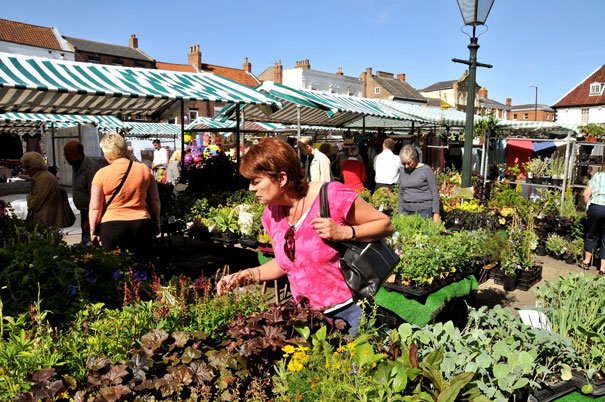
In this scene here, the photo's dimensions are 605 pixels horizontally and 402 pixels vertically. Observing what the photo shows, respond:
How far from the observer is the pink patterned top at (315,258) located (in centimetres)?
207

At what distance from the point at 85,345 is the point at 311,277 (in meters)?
1.06

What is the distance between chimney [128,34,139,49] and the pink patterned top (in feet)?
157

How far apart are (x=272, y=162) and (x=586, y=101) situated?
49476mm

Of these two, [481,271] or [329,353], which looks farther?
[481,271]

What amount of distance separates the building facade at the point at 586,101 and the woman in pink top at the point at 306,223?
46.6m

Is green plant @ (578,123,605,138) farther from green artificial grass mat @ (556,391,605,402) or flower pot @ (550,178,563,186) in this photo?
green artificial grass mat @ (556,391,605,402)

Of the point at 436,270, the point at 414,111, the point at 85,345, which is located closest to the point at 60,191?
the point at 85,345

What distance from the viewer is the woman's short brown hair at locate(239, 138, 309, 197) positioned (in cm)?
200

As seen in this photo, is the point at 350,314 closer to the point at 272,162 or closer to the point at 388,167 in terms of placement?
the point at 272,162

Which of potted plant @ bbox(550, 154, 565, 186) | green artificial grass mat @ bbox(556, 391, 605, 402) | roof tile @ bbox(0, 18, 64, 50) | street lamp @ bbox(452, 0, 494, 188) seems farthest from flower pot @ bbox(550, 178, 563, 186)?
roof tile @ bbox(0, 18, 64, 50)

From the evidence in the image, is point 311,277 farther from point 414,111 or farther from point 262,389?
point 414,111

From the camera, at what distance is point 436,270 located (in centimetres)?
392

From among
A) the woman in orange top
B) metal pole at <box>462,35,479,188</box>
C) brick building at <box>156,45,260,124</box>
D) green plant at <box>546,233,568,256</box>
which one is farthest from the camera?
brick building at <box>156,45,260,124</box>

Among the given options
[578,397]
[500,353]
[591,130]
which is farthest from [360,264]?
[591,130]
